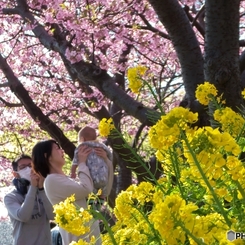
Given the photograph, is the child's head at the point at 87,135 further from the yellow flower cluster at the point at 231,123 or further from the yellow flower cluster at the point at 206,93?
the yellow flower cluster at the point at 231,123

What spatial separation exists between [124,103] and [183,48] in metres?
0.74

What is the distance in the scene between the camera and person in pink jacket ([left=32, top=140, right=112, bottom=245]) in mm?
3025

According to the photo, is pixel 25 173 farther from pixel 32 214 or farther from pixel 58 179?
pixel 58 179

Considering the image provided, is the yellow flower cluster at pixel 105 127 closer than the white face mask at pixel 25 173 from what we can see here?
Yes

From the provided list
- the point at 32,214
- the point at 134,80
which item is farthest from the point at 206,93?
the point at 32,214

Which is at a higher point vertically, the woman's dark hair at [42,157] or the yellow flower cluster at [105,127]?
the woman's dark hair at [42,157]

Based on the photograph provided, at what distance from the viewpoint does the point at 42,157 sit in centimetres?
321

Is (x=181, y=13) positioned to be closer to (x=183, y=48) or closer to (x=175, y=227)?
(x=183, y=48)

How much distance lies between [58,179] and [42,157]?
0.73ft

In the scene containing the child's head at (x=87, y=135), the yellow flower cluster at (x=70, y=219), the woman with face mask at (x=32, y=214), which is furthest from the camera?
the child's head at (x=87, y=135)

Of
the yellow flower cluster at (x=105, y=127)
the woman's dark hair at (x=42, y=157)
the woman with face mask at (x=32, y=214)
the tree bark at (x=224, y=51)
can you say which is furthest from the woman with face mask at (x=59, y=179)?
the yellow flower cluster at (x=105, y=127)

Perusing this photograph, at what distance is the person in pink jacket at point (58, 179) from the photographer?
119 inches

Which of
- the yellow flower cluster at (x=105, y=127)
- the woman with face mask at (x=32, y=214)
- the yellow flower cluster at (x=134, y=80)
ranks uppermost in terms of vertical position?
the woman with face mask at (x=32, y=214)

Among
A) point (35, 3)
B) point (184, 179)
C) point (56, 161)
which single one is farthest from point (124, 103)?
point (184, 179)
